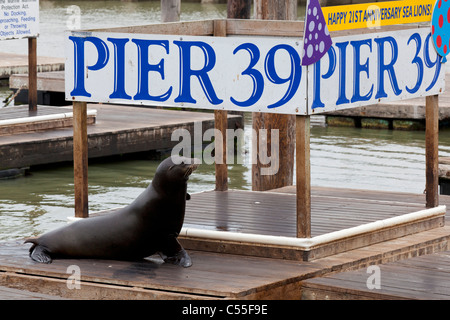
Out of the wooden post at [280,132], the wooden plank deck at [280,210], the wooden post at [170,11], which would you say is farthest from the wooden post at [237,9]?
the wooden post at [170,11]

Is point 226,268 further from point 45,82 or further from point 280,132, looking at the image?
point 45,82

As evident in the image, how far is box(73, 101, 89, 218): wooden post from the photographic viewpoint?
734 cm

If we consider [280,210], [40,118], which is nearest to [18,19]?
[40,118]

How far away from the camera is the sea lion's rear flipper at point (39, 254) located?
6.85 m

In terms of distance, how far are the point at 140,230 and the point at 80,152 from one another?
3.25ft

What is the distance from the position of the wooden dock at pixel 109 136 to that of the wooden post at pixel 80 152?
5154 mm

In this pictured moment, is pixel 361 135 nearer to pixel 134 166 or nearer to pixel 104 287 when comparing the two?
pixel 134 166

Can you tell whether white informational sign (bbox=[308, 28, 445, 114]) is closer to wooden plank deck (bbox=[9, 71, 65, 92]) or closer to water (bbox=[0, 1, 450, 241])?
water (bbox=[0, 1, 450, 241])

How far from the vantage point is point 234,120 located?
14.9 meters

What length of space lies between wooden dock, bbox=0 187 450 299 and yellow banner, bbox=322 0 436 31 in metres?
1.37

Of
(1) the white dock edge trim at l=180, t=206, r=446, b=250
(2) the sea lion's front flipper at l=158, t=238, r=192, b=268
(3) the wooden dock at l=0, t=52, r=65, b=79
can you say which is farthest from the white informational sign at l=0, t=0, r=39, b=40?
(2) the sea lion's front flipper at l=158, t=238, r=192, b=268

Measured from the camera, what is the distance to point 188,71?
23.0 ft

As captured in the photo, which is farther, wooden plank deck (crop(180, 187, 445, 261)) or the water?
the water

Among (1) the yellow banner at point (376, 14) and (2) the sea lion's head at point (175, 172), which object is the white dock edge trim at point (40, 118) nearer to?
(1) the yellow banner at point (376, 14)
